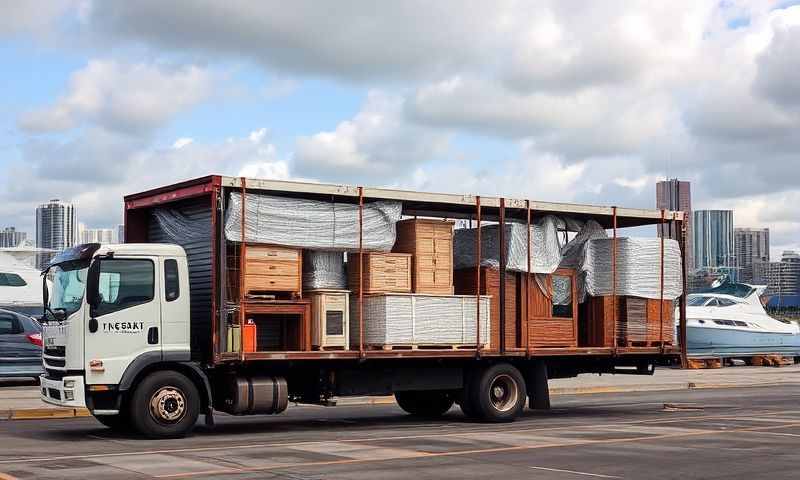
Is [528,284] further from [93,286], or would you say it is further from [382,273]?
[93,286]

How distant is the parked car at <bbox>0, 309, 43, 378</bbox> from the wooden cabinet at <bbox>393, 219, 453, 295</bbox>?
12079 millimetres

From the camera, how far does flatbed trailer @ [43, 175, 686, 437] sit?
15.7 meters

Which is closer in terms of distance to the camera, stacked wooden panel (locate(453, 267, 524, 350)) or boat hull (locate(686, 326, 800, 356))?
stacked wooden panel (locate(453, 267, 524, 350))

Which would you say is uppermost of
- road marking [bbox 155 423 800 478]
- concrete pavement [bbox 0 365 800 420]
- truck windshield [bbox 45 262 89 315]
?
truck windshield [bbox 45 262 89 315]

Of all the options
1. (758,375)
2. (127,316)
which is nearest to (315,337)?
(127,316)

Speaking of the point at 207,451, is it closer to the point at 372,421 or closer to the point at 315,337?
the point at 315,337

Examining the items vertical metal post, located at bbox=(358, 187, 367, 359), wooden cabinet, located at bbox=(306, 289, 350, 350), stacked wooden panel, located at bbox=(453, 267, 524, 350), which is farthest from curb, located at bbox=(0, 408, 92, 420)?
stacked wooden panel, located at bbox=(453, 267, 524, 350)

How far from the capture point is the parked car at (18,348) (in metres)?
26.0

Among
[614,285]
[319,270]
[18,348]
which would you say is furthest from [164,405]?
[18,348]

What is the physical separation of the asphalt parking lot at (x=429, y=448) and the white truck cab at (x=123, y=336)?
58cm

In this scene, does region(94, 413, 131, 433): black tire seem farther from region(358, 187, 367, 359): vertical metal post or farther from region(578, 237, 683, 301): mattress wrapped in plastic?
region(578, 237, 683, 301): mattress wrapped in plastic

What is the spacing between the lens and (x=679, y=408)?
876 inches

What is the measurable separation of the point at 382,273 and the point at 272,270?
1.90 meters

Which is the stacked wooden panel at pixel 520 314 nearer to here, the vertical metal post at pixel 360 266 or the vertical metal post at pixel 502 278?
the vertical metal post at pixel 502 278
